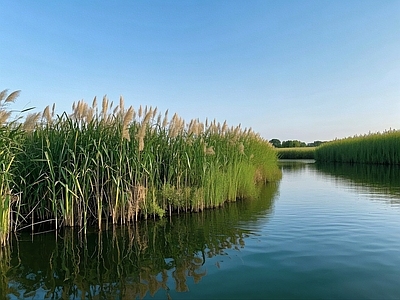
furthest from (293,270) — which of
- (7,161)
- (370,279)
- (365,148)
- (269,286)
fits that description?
(365,148)

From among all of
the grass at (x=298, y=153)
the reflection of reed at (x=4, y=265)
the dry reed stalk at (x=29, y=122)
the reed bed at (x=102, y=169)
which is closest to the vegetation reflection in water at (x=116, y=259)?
the reflection of reed at (x=4, y=265)

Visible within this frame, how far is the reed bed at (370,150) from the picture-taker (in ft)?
85.9

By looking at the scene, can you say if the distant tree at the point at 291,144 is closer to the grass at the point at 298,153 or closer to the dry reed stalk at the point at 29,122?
the grass at the point at 298,153

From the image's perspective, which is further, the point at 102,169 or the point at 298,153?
the point at 298,153

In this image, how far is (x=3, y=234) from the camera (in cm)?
479

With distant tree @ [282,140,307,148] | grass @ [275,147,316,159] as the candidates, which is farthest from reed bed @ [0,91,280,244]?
distant tree @ [282,140,307,148]

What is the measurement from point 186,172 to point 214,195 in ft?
3.62

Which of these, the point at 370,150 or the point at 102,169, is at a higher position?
the point at 370,150

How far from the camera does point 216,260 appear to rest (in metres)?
4.28

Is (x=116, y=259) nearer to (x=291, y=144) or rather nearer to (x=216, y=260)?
(x=216, y=260)

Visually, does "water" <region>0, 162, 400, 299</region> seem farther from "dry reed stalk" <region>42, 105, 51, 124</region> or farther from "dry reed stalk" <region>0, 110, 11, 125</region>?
"dry reed stalk" <region>42, 105, 51, 124</region>

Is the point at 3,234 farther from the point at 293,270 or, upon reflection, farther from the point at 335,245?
the point at 335,245

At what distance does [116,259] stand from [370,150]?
30773mm

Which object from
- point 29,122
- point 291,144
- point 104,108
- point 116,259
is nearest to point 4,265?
point 116,259
